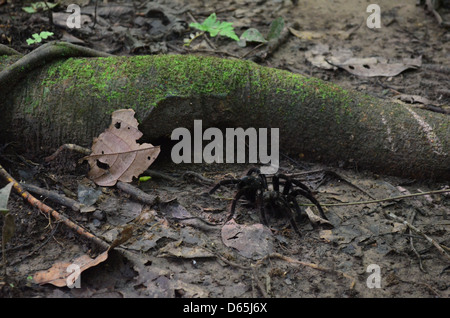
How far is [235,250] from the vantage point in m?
3.31

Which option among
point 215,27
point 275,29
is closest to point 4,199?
point 215,27

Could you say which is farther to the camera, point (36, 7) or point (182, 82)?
point (36, 7)

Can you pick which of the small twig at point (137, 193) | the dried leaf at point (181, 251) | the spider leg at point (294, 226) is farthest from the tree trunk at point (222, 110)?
the dried leaf at point (181, 251)

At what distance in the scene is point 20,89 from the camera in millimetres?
3967

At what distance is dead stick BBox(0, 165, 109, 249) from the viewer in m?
3.09

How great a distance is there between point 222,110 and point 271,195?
849mm

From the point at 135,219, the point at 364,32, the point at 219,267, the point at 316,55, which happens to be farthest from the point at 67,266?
the point at 364,32

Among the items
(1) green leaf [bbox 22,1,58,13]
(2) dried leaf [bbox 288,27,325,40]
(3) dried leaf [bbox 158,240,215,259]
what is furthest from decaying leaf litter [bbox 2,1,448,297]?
(1) green leaf [bbox 22,1,58,13]

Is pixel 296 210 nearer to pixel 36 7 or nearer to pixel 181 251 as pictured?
pixel 181 251

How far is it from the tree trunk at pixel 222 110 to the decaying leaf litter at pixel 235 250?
24cm

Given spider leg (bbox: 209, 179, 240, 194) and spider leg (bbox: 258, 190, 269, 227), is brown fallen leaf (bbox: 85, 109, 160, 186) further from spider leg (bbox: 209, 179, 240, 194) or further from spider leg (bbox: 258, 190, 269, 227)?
spider leg (bbox: 258, 190, 269, 227)

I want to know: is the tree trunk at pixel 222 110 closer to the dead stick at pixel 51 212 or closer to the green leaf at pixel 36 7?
the dead stick at pixel 51 212

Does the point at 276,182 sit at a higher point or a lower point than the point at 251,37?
lower

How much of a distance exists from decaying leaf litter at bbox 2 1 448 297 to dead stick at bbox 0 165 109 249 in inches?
2.6
